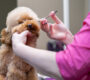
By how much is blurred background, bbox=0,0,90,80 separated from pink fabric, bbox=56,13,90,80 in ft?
2.57

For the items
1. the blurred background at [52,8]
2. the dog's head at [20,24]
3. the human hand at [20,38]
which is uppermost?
the dog's head at [20,24]

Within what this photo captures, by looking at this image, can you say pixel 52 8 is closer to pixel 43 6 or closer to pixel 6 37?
pixel 43 6

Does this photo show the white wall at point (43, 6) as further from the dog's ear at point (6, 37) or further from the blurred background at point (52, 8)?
the dog's ear at point (6, 37)

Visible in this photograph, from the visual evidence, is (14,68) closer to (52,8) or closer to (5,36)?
(5,36)

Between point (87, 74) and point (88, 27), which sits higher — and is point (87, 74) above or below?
below

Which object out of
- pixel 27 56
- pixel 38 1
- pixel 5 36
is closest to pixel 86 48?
pixel 27 56

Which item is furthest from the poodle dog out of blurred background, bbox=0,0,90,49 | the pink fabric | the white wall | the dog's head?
the white wall

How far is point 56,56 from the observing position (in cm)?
51

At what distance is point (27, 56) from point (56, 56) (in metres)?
0.08

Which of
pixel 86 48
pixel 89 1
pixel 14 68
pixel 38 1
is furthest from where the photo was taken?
pixel 89 1

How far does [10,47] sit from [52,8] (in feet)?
2.74

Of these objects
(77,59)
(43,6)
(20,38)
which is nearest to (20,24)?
(20,38)

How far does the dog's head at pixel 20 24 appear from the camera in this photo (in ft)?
1.94

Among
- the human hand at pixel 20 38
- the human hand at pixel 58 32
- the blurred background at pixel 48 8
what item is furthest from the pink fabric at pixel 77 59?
the blurred background at pixel 48 8
